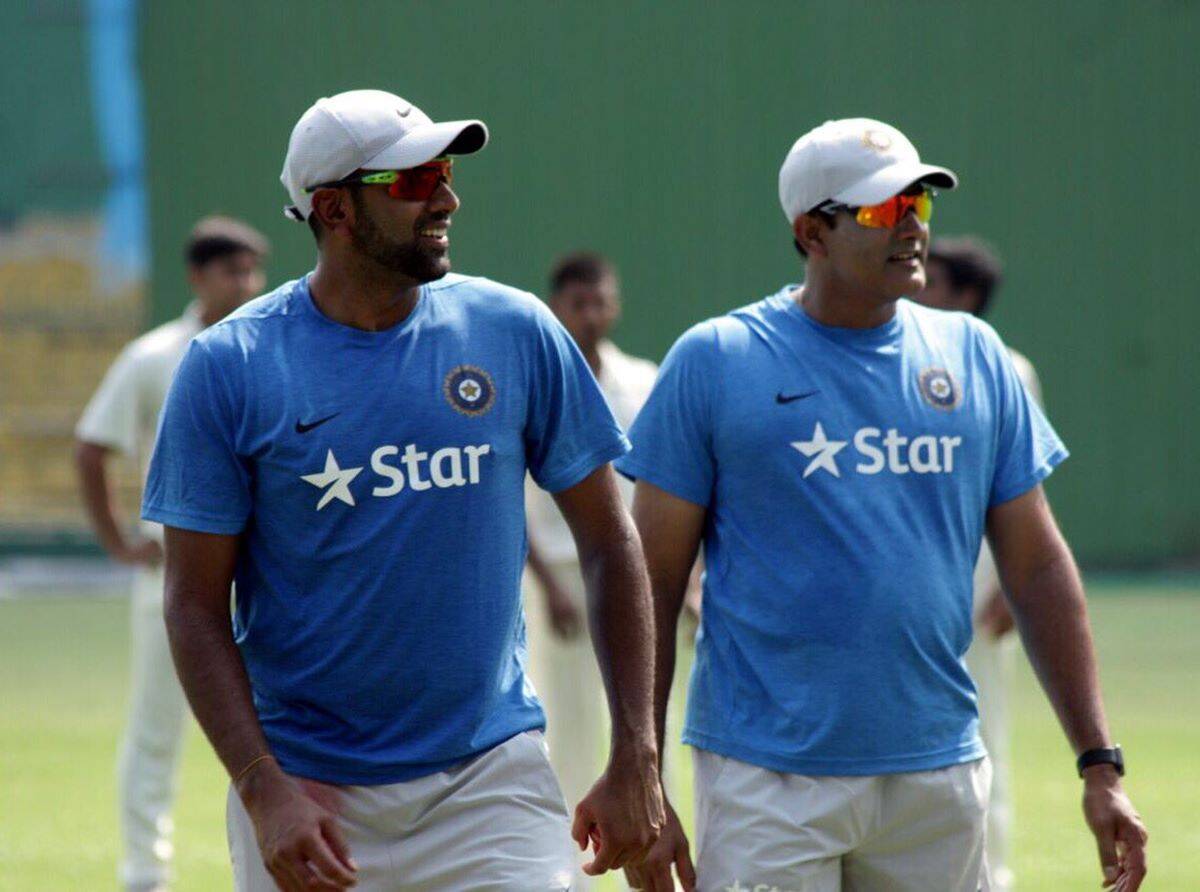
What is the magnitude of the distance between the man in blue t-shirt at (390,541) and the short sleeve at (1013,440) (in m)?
1.01

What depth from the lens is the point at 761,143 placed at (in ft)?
69.4

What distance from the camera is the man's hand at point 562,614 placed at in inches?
338

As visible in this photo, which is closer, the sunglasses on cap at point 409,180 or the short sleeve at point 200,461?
the short sleeve at point 200,461

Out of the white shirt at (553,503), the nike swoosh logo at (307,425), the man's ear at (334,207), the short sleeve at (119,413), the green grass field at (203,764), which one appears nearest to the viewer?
the nike swoosh logo at (307,425)

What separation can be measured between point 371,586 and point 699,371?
1.06 m

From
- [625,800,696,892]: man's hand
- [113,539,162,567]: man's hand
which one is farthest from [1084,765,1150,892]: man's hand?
[113,539,162,567]: man's hand

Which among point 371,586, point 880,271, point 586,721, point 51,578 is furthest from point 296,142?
point 51,578

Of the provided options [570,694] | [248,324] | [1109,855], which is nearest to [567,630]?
[570,694]

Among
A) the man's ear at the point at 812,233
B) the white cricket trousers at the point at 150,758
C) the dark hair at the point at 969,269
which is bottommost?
the white cricket trousers at the point at 150,758

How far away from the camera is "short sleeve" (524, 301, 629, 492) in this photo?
452 centimetres

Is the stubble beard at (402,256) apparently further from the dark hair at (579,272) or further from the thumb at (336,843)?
the dark hair at (579,272)

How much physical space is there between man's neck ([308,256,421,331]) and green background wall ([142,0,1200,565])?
1676 cm

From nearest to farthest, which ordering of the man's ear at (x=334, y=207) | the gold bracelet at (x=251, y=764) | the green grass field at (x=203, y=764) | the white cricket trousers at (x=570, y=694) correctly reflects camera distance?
the gold bracelet at (x=251, y=764) → the man's ear at (x=334, y=207) → the white cricket trousers at (x=570, y=694) → the green grass field at (x=203, y=764)

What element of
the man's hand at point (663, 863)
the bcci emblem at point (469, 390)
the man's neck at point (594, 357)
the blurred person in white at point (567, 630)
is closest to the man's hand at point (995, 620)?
the blurred person in white at point (567, 630)
